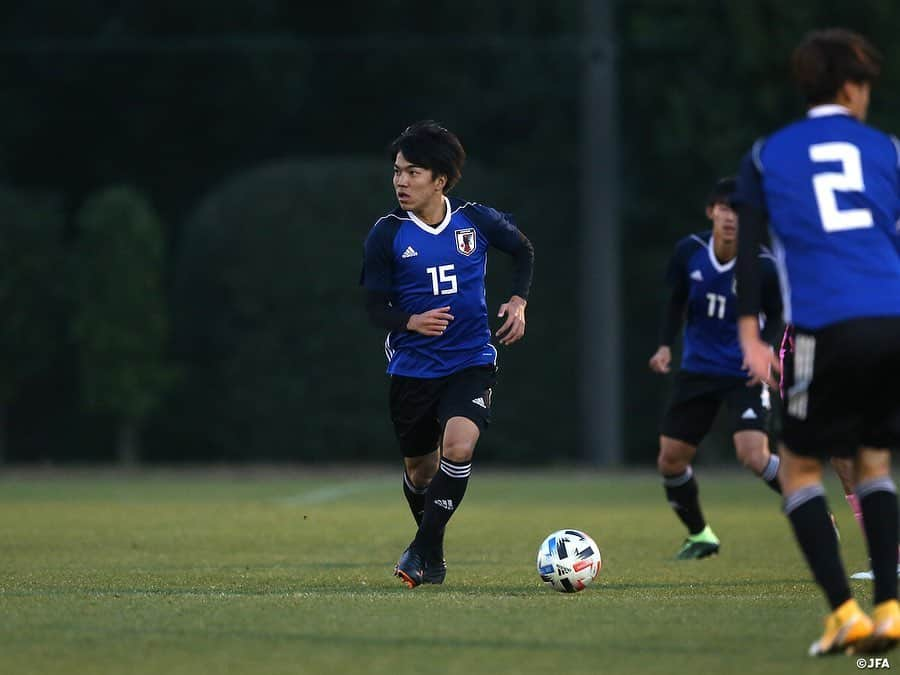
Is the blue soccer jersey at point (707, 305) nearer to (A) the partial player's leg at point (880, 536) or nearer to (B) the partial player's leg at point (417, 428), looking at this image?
(B) the partial player's leg at point (417, 428)

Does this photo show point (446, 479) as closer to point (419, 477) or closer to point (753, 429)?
point (419, 477)

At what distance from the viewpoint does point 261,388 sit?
24.0 m

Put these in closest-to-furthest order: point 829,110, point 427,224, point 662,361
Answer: point 829,110, point 427,224, point 662,361

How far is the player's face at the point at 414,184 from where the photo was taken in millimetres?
8617

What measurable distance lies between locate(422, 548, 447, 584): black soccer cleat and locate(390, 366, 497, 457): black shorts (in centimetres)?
62

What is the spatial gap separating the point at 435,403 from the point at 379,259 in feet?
2.55

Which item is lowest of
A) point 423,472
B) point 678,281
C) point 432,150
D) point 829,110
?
point 423,472

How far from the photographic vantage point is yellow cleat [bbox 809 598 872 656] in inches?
221

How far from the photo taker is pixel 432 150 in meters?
8.66

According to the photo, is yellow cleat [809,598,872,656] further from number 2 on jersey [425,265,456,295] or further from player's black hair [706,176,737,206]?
player's black hair [706,176,737,206]

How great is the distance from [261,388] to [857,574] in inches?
622

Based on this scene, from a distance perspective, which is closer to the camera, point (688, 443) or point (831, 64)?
point (831, 64)

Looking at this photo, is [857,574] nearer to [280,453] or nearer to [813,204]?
[813,204]

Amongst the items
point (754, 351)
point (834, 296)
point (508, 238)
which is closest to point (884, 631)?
point (754, 351)
